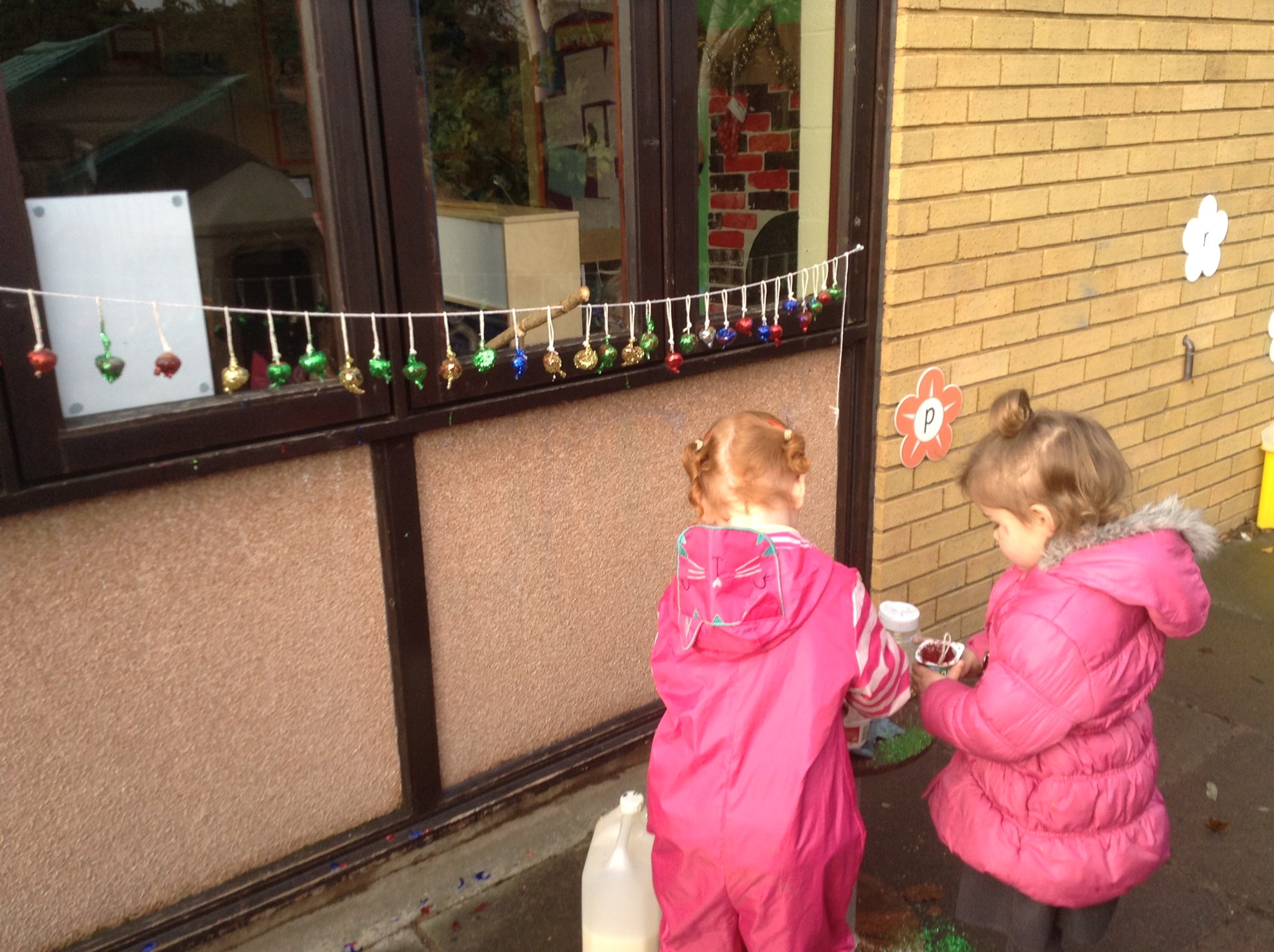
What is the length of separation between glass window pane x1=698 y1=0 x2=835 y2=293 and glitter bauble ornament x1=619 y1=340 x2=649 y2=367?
1.16 ft

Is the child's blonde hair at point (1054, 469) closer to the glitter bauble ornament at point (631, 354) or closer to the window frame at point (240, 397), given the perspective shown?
the glitter bauble ornament at point (631, 354)

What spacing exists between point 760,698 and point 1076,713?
0.56 m

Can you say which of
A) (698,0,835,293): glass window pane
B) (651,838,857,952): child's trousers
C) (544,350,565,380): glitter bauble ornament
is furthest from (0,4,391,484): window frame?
(651,838,857,952): child's trousers

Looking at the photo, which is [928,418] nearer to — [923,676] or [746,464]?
[923,676]

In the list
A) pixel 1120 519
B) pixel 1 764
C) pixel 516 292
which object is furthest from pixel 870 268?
pixel 1 764

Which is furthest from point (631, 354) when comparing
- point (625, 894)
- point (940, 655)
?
point (625, 894)

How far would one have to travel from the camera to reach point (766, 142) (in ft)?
11.4

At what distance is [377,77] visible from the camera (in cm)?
238

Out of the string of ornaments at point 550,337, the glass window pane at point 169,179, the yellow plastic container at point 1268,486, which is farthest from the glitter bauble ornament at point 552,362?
the yellow plastic container at point 1268,486

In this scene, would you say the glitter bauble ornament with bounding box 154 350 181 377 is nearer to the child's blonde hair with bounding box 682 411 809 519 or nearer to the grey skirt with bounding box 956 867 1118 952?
the child's blonde hair with bounding box 682 411 809 519

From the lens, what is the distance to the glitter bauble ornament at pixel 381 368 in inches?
97.3

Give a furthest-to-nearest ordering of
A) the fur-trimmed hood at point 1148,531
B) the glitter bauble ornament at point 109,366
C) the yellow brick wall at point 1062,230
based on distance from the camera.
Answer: the yellow brick wall at point 1062,230 < the glitter bauble ornament at point 109,366 < the fur-trimmed hood at point 1148,531

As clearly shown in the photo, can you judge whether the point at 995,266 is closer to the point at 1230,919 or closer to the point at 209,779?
the point at 1230,919

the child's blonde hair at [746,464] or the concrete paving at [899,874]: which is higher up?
the child's blonde hair at [746,464]
